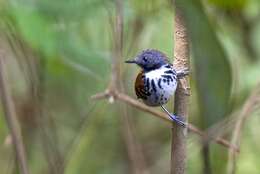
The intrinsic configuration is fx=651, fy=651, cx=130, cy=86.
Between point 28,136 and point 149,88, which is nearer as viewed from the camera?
point 149,88

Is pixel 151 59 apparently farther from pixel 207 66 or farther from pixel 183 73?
pixel 207 66

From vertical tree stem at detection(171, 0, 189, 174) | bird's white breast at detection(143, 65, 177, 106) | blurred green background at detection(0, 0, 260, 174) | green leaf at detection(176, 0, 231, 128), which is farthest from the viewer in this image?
blurred green background at detection(0, 0, 260, 174)

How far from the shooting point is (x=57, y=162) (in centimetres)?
154

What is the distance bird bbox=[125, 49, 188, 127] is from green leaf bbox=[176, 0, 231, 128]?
0.24 metres

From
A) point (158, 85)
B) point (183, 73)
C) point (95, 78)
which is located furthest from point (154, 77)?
point (95, 78)

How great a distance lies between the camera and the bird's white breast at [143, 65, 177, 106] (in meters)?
1.11

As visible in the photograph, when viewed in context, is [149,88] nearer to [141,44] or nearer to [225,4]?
[225,4]

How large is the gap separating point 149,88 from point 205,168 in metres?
0.44

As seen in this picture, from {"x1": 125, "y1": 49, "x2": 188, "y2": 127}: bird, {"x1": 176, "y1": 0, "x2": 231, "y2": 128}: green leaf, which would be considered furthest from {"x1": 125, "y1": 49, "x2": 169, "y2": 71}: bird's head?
{"x1": 176, "y1": 0, "x2": 231, "y2": 128}: green leaf

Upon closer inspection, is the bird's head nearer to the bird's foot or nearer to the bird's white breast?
the bird's white breast

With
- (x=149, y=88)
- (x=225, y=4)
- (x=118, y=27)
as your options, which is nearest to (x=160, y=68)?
(x=149, y=88)

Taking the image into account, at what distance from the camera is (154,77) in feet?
3.85

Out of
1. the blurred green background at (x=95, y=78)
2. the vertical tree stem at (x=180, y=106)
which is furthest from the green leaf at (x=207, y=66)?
the blurred green background at (x=95, y=78)

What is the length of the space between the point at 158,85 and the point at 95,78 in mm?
1073
